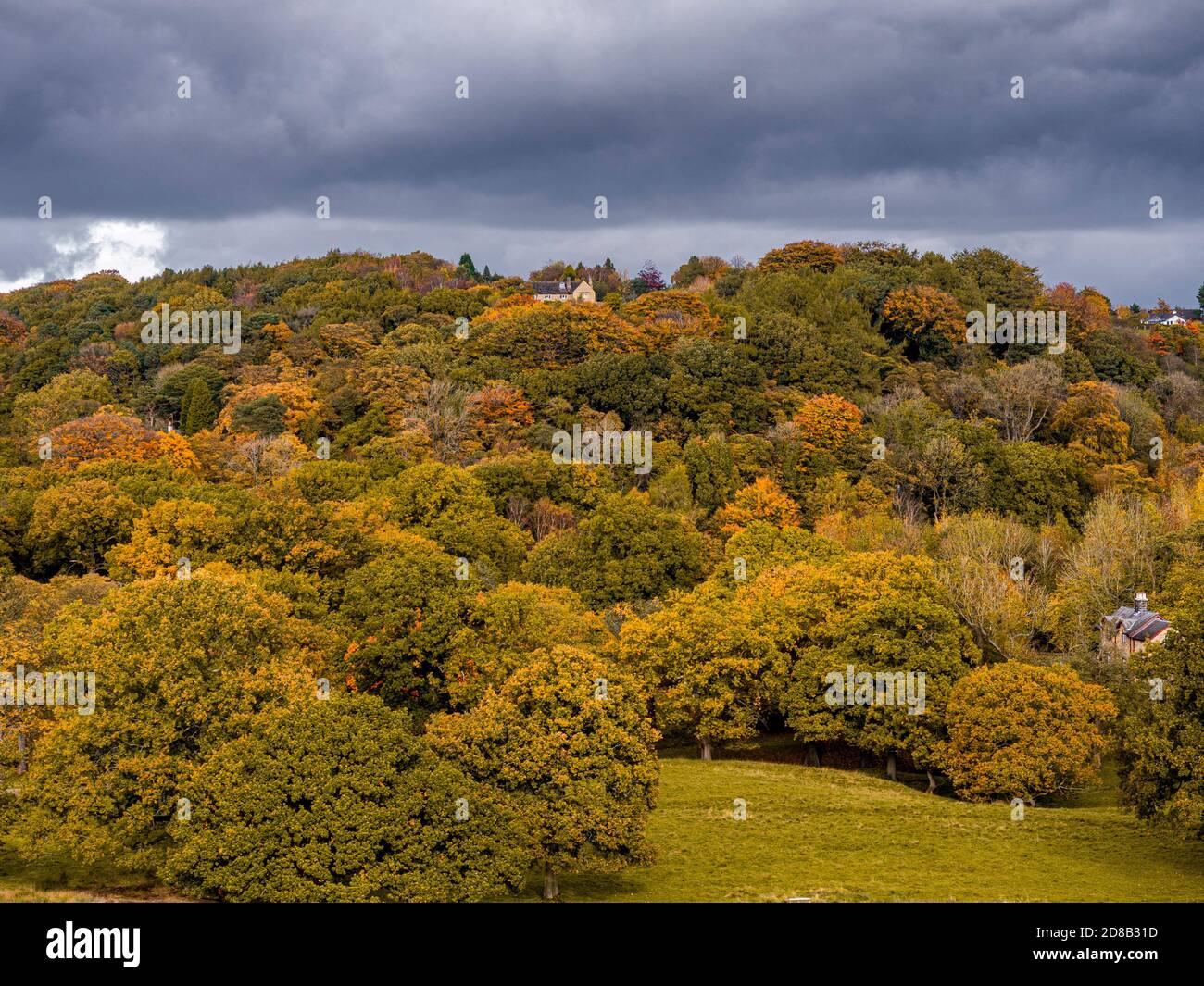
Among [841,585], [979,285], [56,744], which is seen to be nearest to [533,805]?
[56,744]

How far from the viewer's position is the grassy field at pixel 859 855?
129ft

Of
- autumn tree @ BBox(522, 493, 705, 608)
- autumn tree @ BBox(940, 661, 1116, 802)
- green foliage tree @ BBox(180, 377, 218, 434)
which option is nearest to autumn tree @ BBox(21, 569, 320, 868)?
autumn tree @ BBox(940, 661, 1116, 802)

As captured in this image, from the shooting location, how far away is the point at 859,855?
145ft

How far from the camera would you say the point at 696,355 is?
112 metres

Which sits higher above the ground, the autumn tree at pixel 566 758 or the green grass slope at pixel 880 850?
the autumn tree at pixel 566 758

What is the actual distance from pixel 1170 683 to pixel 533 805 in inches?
862

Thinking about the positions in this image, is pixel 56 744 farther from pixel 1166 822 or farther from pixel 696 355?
pixel 696 355

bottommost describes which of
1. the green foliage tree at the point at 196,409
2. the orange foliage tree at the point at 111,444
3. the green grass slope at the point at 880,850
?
the green grass slope at the point at 880,850

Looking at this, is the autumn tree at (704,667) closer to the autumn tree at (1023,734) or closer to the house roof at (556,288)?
the autumn tree at (1023,734)

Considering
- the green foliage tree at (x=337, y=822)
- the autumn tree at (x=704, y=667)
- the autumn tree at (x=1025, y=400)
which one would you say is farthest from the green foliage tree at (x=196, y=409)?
the green foliage tree at (x=337, y=822)

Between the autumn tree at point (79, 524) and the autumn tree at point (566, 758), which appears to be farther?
the autumn tree at point (79, 524)

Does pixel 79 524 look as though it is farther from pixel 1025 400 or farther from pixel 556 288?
pixel 556 288

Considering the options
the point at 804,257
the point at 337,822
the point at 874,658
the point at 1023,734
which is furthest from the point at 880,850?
Answer: the point at 804,257

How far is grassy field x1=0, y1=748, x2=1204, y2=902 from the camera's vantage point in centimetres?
3934
